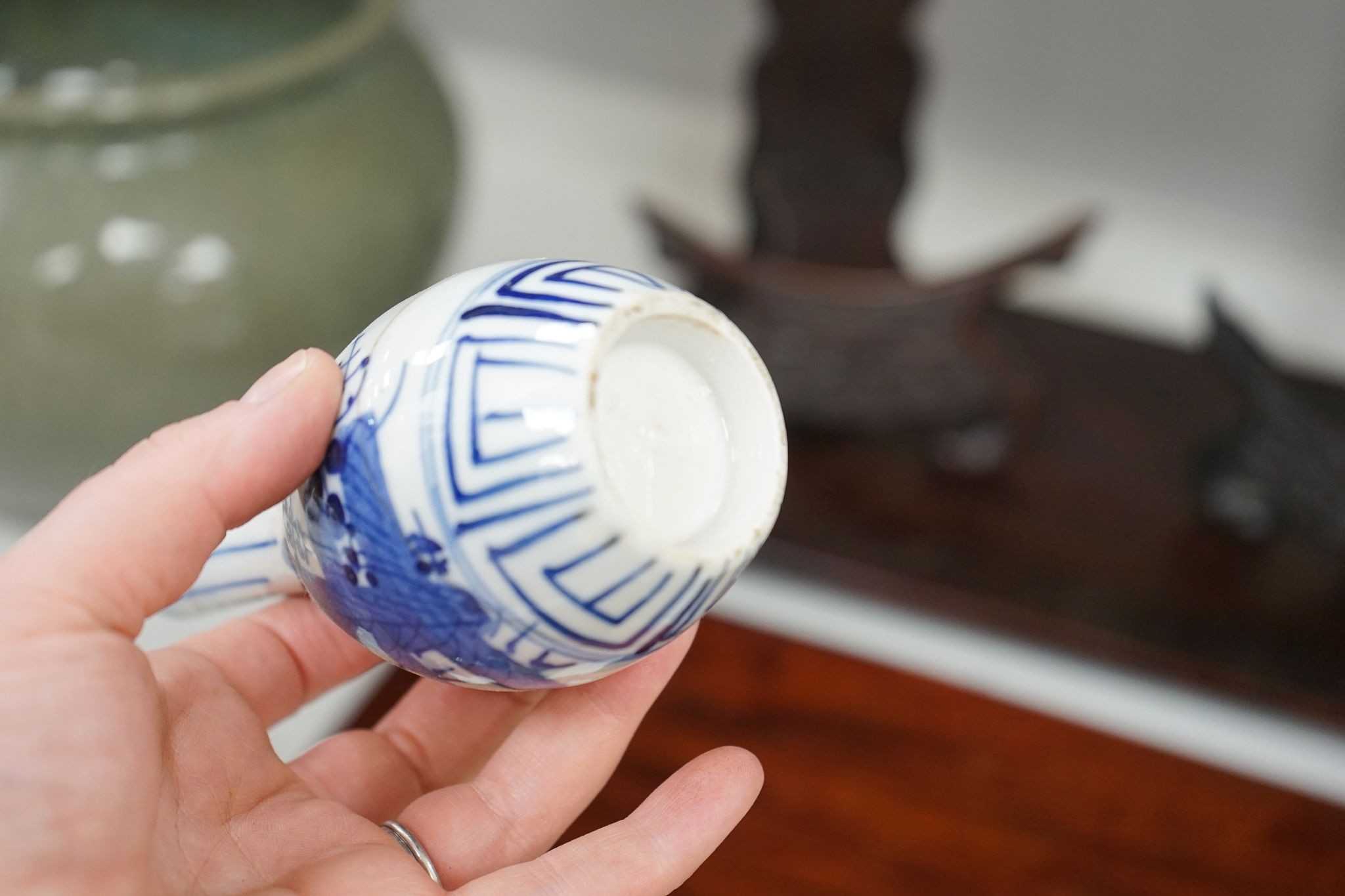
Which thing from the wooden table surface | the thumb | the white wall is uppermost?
the thumb

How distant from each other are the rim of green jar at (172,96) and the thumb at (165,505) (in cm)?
39

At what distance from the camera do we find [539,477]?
0.45 m

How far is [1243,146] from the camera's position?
4.01 feet

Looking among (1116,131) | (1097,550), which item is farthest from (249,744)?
(1116,131)

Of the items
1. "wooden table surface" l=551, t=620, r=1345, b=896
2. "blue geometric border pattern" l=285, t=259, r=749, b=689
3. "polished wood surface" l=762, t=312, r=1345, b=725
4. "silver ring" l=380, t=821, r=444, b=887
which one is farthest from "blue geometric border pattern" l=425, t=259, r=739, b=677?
"polished wood surface" l=762, t=312, r=1345, b=725

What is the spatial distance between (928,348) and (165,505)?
2.05ft

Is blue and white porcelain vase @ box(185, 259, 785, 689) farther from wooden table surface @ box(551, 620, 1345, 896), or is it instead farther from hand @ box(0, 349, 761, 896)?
wooden table surface @ box(551, 620, 1345, 896)

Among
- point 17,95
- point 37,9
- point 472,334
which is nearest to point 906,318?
point 472,334

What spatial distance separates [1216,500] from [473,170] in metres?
0.85

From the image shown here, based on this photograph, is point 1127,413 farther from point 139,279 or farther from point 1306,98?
point 139,279

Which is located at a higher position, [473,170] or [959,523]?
[473,170]

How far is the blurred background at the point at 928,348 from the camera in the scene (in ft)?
2.71

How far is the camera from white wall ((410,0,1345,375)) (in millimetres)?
1178

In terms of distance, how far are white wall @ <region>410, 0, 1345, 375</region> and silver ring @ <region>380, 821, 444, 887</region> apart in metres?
0.80
